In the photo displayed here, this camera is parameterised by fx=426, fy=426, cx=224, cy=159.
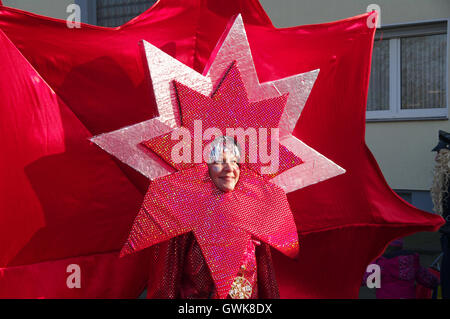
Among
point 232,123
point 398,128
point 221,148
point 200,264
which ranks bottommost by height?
point 200,264

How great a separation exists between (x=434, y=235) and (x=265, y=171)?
3.92 meters

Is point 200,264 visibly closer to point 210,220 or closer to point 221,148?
point 210,220

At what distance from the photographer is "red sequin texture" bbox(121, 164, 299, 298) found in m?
1.71

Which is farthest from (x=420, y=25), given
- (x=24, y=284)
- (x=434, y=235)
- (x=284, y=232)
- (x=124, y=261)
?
(x=24, y=284)

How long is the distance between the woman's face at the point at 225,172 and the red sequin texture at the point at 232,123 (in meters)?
0.08

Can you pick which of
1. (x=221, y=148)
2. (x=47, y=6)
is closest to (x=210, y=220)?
(x=221, y=148)

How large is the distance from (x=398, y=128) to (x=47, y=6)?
502 cm

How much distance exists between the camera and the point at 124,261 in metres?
2.16

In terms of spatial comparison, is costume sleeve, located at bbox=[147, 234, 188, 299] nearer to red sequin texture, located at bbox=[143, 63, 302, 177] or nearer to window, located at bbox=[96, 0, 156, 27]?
red sequin texture, located at bbox=[143, 63, 302, 177]

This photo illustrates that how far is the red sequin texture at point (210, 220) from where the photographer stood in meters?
1.71

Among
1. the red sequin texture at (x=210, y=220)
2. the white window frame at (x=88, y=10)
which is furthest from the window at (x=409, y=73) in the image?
the red sequin texture at (x=210, y=220)

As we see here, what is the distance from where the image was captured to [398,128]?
5320 millimetres

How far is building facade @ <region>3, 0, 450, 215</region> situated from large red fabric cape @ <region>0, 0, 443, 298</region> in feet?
10.2

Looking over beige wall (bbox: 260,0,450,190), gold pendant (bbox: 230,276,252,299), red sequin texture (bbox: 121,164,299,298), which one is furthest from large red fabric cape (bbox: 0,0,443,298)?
beige wall (bbox: 260,0,450,190)
